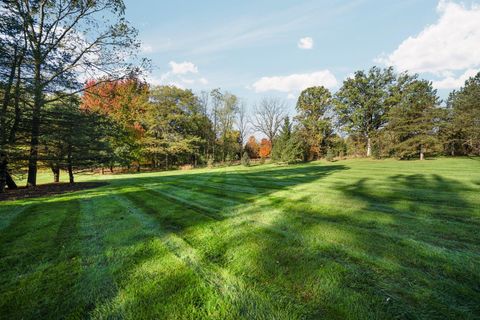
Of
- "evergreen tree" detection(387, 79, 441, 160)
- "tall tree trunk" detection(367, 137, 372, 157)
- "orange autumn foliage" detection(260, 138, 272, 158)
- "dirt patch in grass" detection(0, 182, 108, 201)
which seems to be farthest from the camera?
"orange autumn foliage" detection(260, 138, 272, 158)

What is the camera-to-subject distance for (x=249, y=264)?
251 centimetres

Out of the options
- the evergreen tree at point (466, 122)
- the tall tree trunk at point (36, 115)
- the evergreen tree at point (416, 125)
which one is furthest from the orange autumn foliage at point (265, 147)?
the tall tree trunk at point (36, 115)

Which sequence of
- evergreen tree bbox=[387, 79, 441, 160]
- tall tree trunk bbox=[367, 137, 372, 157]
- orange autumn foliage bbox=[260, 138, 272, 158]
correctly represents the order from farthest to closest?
1. orange autumn foliage bbox=[260, 138, 272, 158]
2. tall tree trunk bbox=[367, 137, 372, 157]
3. evergreen tree bbox=[387, 79, 441, 160]

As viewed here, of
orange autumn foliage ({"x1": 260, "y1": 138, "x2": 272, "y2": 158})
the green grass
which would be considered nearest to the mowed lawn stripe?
the green grass

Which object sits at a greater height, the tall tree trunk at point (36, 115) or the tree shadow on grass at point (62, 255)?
the tall tree trunk at point (36, 115)

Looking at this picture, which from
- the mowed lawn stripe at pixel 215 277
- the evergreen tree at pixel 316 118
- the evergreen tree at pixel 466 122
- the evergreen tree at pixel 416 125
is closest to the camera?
the mowed lawn stripe at pixel 215 277

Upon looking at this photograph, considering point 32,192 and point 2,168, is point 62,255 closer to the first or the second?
point 32,192

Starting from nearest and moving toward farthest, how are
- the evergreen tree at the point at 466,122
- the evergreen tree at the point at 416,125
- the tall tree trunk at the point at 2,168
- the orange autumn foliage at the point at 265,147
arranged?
the tall tree trunk at the point at 2,168 < the evergreen tree at the point at 416,125 < the evergreen tree at the point at 466,122 < the orange autumn foliage at the point at 265,147

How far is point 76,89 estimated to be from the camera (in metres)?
10.9

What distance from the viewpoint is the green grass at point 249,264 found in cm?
184

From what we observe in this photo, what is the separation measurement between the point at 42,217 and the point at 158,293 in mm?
4680

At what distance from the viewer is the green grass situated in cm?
184

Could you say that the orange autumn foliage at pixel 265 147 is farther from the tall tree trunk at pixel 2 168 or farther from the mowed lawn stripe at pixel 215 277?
the mowed lawn stripe at pixel 215 277

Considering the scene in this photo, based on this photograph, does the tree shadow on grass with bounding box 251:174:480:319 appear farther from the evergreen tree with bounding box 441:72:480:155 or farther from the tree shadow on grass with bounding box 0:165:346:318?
the evergreen tree with bounding box 441:72:480:155
